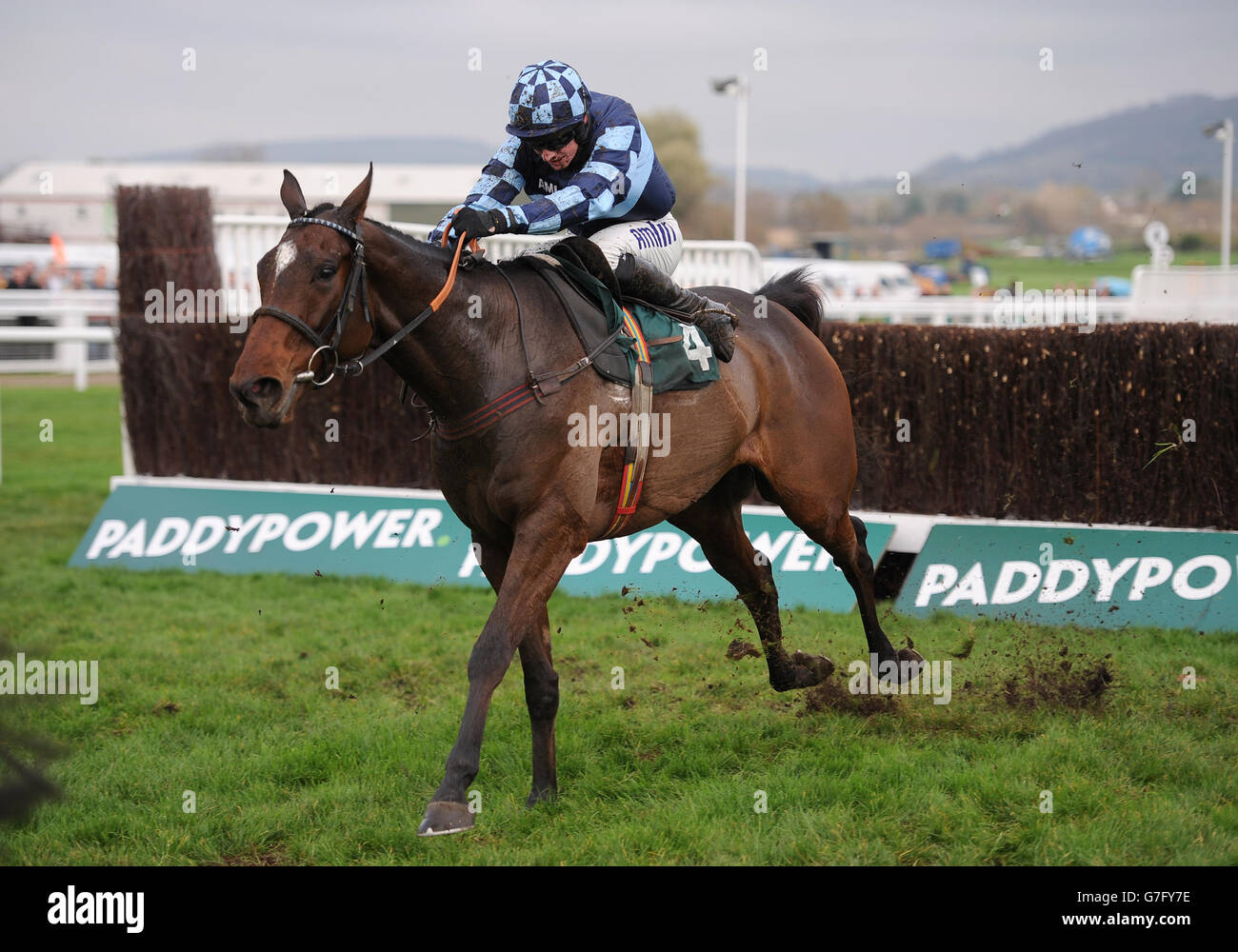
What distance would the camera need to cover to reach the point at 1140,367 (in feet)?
24.2

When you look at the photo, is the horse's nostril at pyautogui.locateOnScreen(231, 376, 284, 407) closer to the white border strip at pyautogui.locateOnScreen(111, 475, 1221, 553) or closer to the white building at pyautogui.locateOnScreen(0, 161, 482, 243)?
the white border strip at pyautogui.locateOnScreen(111, 475, 1221, 553)

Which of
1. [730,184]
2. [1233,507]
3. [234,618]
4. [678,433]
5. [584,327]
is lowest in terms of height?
[234,618]

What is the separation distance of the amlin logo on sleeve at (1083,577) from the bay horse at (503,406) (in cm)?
216

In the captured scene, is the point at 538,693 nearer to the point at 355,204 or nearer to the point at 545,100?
the point at 355,204

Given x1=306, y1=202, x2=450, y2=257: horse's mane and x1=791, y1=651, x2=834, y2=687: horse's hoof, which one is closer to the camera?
x1=306, y1=202, x2=450, y2=257: horse's mane

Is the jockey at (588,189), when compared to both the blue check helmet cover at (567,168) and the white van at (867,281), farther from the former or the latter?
the white van at (867,281)

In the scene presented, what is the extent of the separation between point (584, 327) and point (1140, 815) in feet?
8.98

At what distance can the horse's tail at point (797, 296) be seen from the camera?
617cm

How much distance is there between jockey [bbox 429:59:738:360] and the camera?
4500 mm

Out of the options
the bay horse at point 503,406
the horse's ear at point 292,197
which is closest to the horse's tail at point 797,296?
the bay horse at point 503,406

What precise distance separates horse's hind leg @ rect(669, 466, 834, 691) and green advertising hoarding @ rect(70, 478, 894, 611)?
6.39 feet

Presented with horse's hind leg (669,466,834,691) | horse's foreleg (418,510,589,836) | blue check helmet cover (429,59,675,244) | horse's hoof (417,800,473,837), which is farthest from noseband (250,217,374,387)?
horse's hind leg (669,466,834,691)

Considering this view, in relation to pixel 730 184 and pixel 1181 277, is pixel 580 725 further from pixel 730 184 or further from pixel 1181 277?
pixel 730 184
